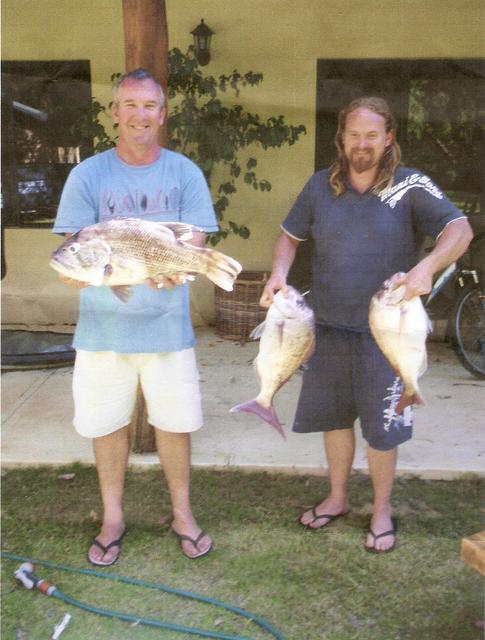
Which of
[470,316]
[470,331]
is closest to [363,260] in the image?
[470,316]

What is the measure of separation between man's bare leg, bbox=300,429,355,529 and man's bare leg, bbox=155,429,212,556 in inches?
18.5

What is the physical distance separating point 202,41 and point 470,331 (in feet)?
8.64

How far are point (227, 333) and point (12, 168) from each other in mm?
2142

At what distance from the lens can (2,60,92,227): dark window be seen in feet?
16.0

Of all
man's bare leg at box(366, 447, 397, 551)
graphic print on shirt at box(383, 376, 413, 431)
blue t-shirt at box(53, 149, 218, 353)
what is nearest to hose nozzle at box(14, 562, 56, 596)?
blue t-shirt at box(53, 149, 218, 353)

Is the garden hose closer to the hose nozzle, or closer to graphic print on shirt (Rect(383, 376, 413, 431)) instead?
the hose nozzle

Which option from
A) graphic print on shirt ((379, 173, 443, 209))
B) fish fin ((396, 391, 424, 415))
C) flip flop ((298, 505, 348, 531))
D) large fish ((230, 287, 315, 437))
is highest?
graphic print on shirt ((379, 173, 443, 209))

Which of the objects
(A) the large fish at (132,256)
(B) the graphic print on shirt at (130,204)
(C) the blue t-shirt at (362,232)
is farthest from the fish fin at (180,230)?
(C) the blue t-shirt at (362,232)

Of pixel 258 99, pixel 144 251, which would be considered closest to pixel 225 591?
pixel 144 251

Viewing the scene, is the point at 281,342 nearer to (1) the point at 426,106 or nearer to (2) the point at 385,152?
(2) the point at 385,152

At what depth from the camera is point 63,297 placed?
3.95 meters

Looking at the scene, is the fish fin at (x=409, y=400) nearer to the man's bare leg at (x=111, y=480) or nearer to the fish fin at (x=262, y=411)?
the fish fin at (x=262, y=411)

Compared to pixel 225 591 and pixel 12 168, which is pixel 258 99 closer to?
pixel 12 168

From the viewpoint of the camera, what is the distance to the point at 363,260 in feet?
7.73
